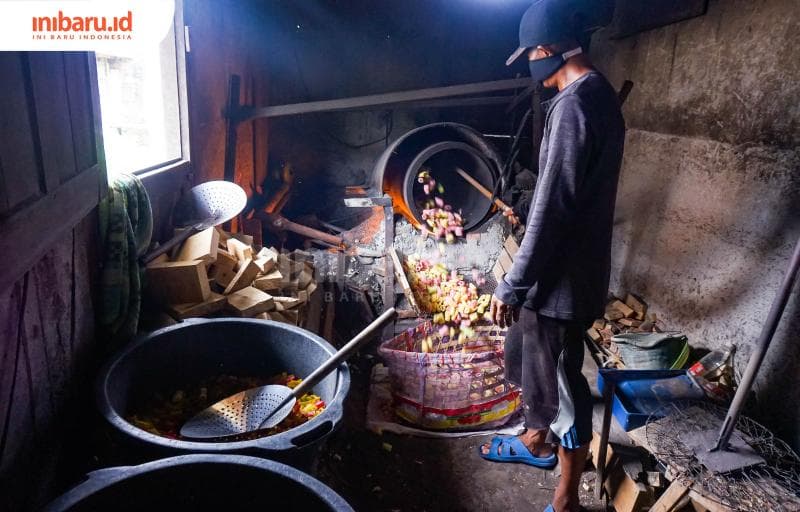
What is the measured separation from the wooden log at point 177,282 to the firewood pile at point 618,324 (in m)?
3.06

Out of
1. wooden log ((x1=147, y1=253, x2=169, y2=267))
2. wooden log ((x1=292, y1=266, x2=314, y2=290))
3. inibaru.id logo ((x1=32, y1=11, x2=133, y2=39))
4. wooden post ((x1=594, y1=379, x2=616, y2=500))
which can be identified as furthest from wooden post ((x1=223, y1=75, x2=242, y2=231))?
wooden post ((x1=594, y1=379, x2=616, y2=500))

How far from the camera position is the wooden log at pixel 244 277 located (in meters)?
3.00

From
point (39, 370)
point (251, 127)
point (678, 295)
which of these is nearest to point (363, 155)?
point (251, 127)

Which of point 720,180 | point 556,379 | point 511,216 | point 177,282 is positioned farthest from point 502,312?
point 511,216

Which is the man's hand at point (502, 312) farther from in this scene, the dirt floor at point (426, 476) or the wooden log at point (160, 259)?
the wooden log at point (160, 259)

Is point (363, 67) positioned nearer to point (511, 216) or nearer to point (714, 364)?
point (511, 216)

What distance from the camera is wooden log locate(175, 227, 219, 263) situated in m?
2.84

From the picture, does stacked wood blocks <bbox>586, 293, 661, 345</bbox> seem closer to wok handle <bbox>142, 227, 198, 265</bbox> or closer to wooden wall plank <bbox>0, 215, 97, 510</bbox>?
wok handle <bbox>142, 227, 198, 265</bbox>

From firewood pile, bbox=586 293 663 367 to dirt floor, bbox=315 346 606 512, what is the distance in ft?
3.62

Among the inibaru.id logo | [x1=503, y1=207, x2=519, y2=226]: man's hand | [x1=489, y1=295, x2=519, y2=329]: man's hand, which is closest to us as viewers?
the inibaru.id logo

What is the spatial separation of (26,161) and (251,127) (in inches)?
179

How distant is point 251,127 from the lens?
18.1 ft

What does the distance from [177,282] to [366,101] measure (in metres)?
3.25

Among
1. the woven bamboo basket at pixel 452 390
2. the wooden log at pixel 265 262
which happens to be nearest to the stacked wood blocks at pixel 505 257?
the woven bamboo basket at pixel 452 390
